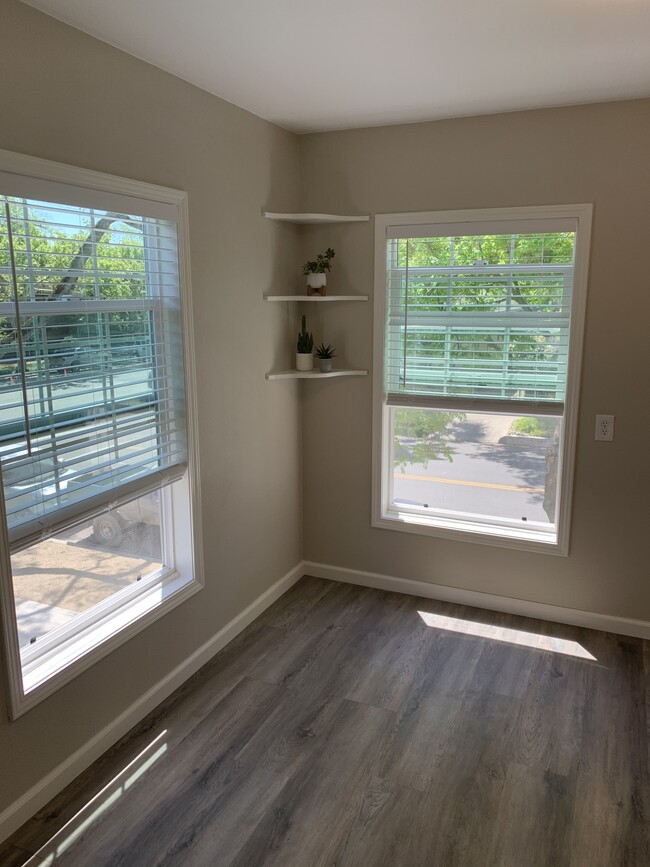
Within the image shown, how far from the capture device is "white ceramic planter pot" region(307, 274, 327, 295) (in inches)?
140

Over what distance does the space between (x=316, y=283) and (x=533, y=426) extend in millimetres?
1371

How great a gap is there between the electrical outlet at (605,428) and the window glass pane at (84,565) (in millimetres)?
2115

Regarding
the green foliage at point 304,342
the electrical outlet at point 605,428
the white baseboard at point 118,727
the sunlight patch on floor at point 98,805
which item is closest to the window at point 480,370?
the electrical outlet at point 605,428

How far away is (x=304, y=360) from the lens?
3.64 meters

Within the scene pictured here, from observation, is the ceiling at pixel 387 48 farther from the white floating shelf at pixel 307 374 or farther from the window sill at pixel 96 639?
the window sill at pixel 96 639

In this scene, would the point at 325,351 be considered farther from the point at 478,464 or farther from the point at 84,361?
the point at 84,361

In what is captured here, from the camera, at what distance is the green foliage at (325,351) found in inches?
145

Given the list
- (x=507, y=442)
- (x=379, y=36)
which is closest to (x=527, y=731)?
(x=507, y=442)

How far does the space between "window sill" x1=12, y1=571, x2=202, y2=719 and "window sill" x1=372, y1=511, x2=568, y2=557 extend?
127 cm

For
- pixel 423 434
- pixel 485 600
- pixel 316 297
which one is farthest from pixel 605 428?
pixel 316 297

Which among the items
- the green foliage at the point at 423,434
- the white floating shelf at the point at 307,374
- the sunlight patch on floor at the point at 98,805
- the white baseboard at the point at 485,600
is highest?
the white floating shelf at the point at 307,374

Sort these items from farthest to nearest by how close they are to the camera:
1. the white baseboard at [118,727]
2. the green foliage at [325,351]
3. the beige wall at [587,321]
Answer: the green foliage at [325,351] < the beige wall at [587,321] < the white baseboard at [118,727]

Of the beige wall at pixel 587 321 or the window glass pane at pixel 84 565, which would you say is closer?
the window glass pane at pixel 84 565

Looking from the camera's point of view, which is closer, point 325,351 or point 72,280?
point 72,280
